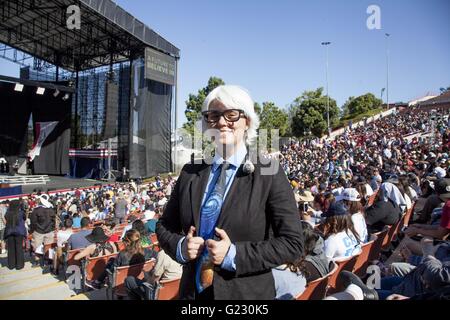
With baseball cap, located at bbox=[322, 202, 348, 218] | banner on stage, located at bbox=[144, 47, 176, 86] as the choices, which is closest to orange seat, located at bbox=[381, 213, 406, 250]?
baseball cap, located at bbox=[322, 202, 348, 218]

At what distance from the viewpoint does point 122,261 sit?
397 cm

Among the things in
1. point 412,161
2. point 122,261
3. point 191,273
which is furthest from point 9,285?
point 412,161

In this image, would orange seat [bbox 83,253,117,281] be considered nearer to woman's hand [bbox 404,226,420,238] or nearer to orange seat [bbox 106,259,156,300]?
orange seat [bbox 106,259,156,300]

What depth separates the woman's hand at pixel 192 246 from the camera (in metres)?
1.18

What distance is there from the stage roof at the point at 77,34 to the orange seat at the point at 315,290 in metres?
14.9

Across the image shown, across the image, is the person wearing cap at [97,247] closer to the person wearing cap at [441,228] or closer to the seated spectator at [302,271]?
the seated spectator at [302,271]

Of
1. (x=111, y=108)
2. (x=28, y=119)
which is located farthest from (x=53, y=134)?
(x=111, y=108)

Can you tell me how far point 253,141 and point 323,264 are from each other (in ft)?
5.53

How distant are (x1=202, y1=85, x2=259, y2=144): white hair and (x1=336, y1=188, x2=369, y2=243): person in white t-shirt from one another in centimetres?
277

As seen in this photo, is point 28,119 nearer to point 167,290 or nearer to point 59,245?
point 59,245

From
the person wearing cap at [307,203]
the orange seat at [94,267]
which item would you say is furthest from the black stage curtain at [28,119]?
the orange seat at [94,267]

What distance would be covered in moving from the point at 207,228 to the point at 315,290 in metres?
1.54

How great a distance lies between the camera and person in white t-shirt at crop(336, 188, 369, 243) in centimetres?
370
